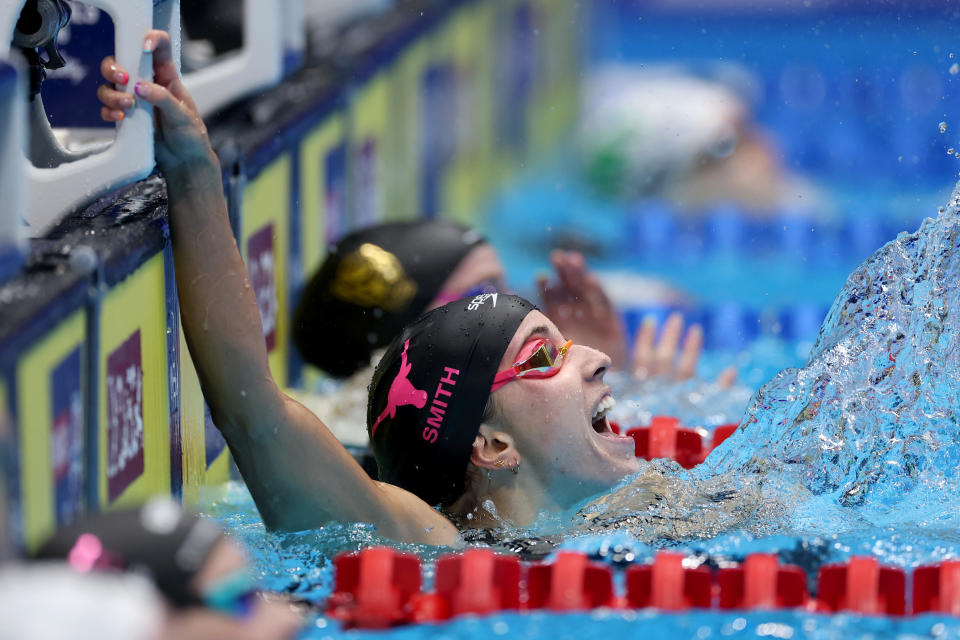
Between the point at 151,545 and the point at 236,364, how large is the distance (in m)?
0.79

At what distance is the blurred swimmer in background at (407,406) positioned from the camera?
2.12m

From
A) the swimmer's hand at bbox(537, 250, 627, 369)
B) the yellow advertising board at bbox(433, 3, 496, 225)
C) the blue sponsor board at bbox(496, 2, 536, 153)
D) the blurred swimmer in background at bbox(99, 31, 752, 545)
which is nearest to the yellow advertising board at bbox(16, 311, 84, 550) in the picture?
the blurred swimmer in background at bbox(99, 31, 752, 545)

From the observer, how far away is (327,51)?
14.8 ft

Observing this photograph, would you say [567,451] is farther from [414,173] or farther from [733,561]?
[414,173]

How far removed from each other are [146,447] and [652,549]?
0.88 meters

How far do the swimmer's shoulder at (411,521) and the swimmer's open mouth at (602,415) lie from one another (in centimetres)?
33

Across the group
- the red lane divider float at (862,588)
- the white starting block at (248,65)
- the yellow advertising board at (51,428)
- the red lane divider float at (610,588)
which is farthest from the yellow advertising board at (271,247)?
the red lane divider float at (862,588)

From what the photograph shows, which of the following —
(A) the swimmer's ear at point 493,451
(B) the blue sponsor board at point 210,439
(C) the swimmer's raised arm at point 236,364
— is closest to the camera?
(C) the swimmer's raised arm at point 236,364

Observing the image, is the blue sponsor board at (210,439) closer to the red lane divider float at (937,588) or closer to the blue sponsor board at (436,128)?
the red lane divider float at (937,588)

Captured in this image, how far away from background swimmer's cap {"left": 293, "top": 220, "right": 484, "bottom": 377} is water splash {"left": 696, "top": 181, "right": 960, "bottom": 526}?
39.6 inches

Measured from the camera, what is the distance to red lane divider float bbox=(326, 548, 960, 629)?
6.52ft

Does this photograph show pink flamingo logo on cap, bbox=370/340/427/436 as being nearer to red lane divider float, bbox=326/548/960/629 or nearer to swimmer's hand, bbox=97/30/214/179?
red lane divider float, bbox=326/548/960/629

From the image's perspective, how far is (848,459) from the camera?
2582 mm

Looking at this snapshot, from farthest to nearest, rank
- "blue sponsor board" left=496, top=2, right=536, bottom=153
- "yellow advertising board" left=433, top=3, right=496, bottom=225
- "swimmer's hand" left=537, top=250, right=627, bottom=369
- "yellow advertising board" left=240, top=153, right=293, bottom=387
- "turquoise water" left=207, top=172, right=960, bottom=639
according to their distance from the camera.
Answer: "blue sponsor board" left=496, top=2, right=536, bottom=153
"yellow advertising board" left=433, top=3, right=496, bottom=225
"swimmer's hand" left=537, top=250, right=627, bottom=369
"yellow advertising board" left=240, top=153, right=293, bottom=387
"turquoise water" left=207, top=172, right=960, bottom=639
